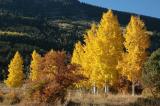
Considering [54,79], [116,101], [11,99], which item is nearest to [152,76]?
[116,101]

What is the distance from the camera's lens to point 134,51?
59.0m

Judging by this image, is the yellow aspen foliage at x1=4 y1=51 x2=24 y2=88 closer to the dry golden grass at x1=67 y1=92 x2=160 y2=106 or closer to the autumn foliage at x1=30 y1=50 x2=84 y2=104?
the autumn foliage at x1=30 y1=50 x2=84 y2=104

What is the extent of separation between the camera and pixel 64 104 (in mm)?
41688

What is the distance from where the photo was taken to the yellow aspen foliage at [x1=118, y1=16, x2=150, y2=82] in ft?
193

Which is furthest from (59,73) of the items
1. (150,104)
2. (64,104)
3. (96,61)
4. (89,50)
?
(89,50)

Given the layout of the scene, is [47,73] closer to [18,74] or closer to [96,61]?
[96,61]

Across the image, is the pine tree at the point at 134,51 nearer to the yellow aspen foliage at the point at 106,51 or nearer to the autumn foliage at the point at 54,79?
the yellow aspen foliage at the point at 106,51

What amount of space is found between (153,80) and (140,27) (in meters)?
17.2

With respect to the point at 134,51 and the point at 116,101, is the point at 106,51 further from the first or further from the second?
the point at 116,101

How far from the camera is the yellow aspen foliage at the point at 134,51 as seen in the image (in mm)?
58906

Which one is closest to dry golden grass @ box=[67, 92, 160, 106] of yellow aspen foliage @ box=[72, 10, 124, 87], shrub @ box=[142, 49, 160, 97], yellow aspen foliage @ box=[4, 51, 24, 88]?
shrub @ box=[142, 49, 160, 97]

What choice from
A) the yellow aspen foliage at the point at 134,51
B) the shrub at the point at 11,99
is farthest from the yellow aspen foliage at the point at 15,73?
the shrub at the point at 11,99

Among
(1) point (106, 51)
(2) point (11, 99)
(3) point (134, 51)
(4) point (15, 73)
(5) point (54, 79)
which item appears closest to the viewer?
(5) point (54, 79)

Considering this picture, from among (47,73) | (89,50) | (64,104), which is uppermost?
(89,50)
